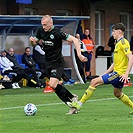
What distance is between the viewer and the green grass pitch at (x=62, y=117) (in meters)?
10.8

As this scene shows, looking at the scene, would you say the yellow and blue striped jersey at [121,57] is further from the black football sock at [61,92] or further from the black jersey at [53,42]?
the black football sock at [61,92]

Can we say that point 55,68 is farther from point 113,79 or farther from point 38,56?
point 38,56

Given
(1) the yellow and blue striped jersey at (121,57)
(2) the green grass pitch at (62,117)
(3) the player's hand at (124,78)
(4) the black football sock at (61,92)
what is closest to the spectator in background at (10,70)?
(2) the green grass pitch at (62,117)

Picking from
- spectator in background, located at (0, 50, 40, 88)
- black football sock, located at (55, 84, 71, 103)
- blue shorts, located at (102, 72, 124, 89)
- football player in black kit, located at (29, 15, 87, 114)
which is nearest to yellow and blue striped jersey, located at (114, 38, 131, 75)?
blue shorts, located at (102, 72, 124, 89)

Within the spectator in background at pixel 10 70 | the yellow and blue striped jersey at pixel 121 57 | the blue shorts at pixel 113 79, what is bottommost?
the spectator in background at pixel 10 70

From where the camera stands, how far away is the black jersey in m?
13.6

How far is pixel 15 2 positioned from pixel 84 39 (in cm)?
392

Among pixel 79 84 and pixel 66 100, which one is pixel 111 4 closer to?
pixel 79 84

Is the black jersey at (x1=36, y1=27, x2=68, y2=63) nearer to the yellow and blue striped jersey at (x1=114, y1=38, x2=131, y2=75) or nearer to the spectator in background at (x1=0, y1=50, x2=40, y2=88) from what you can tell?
the yellow and blue striped jersey at (x1=114, y1=38, x2=131, y2=75)

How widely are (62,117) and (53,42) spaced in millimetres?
1819

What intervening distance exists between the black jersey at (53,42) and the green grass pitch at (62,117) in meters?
1.23

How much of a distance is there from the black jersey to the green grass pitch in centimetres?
123

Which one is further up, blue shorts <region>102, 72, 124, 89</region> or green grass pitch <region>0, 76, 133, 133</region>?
blue shorts <region>102, 72, 124, 89</region>

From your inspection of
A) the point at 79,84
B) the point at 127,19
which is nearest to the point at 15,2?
the point at 79,84
